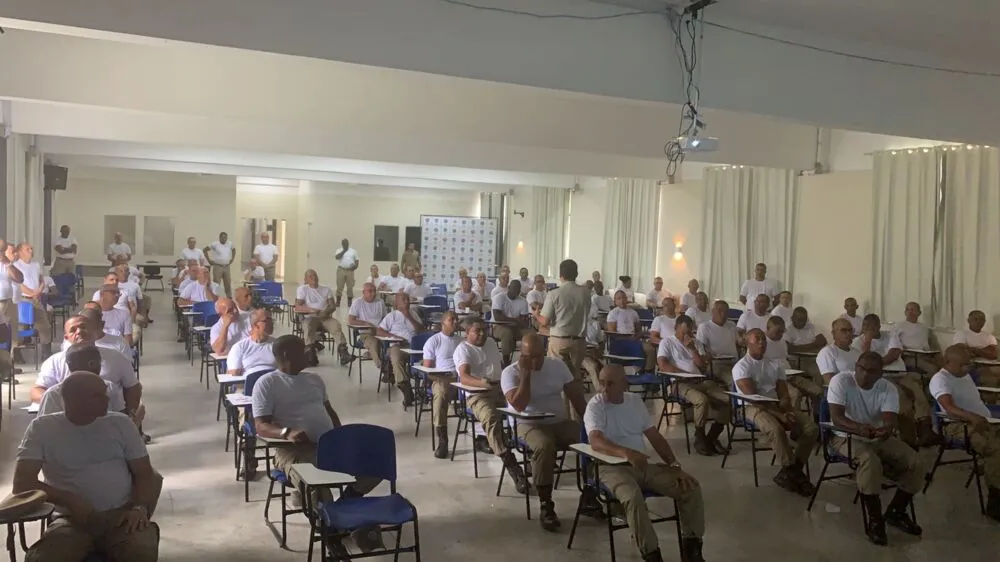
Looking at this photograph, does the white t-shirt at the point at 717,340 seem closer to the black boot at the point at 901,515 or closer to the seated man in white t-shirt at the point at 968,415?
the seated man in white t-shirt at the point at 968,415

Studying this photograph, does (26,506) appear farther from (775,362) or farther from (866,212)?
(866,212)

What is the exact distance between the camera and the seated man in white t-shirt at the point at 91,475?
314cm

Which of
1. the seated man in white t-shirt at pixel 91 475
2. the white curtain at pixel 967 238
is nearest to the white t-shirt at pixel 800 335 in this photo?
the white curtain at pixel 967 238

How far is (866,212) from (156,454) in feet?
28.9

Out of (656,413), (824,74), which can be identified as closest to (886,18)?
(824,74)

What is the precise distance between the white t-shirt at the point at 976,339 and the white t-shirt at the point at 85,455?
7936mm

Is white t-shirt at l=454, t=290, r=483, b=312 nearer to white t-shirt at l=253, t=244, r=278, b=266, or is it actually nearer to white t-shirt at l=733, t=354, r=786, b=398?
white t-shirt at l=733, t=354, r=786, b=398

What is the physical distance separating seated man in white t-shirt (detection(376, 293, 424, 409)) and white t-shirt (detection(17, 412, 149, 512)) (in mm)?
4296

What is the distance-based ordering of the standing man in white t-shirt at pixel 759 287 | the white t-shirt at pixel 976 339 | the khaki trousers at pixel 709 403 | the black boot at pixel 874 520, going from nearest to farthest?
the black boot at pixel 874 520 < the khaki trousers at pixel 709 403 < the white t-shirt at pixel 976 339 < the standing man in white t-shirt at pixel 759 287

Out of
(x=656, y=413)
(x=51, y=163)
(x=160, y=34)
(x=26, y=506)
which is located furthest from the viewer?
(x=51, y=163)

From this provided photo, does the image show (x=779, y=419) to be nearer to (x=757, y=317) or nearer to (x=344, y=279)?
(x=757, y=317)

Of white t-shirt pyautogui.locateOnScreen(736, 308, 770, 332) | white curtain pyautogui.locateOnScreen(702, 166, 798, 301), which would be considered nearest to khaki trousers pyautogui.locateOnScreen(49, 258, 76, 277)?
white curtain pyautogui.locateOnScreen(702, 166, 798, 301)

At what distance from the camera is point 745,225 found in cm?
1161

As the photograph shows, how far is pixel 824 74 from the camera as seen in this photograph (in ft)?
19.7
